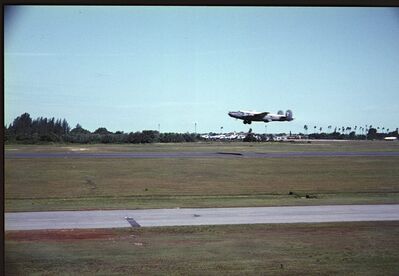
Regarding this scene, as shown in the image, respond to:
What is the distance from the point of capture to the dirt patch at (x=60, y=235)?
10.1 metres

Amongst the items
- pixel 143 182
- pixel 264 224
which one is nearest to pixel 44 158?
pixel 143 182

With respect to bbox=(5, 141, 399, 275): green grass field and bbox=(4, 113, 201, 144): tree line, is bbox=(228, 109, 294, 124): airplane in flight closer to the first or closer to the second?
bbox=(5, 141, 399, 275): green grass field

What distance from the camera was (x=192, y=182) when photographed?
22.8m

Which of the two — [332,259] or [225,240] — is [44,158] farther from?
[332,259]

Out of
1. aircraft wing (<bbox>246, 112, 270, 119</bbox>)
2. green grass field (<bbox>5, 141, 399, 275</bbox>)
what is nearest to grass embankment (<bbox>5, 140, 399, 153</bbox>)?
green grass field (<bbox>5, 141, 399, 275</bbox>)

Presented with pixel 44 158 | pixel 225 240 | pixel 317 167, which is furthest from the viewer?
pixel 317 167

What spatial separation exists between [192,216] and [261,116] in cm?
366

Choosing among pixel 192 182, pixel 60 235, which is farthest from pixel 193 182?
pixel 60 235

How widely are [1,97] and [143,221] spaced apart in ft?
26.8

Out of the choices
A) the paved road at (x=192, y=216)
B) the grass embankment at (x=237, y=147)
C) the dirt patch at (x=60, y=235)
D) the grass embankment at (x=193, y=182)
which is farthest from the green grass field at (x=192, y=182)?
the dirt patch at (x=60, y=235)

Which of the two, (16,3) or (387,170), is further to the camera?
(387,170)

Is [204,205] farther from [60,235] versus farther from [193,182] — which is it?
[193,182]

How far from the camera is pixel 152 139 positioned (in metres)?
22.4

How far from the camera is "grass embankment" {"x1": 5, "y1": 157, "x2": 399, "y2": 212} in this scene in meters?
17.0
